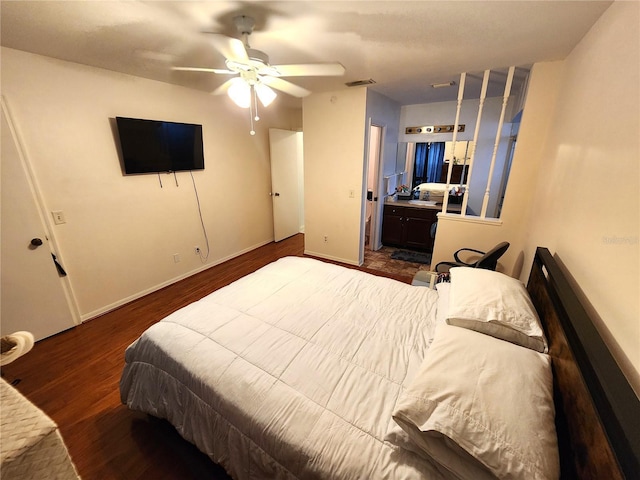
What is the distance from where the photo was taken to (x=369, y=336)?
151 centimetres

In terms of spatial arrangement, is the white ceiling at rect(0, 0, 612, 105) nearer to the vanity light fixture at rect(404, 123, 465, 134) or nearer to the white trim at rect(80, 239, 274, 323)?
the vanity light fixture at rect(404, 123, 465, 134)

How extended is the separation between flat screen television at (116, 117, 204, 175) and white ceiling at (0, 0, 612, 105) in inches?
20.5

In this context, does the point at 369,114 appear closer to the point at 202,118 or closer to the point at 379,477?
the point at 202,118


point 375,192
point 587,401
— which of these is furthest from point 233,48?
point 375,192

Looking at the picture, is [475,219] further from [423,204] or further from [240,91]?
[240,91]

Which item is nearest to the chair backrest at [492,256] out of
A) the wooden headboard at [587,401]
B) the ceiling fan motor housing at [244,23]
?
the wooden headboard at [587,401]

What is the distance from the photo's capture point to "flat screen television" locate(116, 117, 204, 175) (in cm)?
267

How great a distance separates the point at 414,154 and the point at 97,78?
4271mm

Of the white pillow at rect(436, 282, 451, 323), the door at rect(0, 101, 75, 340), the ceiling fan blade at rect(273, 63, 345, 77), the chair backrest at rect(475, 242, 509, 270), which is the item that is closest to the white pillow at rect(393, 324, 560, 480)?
the white pillow at rect(436, 282, 451, 323)

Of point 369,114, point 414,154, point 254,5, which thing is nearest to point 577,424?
point 254,5

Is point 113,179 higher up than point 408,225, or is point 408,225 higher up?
point 113,179

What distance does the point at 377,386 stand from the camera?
1.19m

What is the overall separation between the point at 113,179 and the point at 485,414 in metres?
3.41

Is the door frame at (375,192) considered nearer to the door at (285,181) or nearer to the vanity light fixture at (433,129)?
the vanity light fixture at (433,129)
